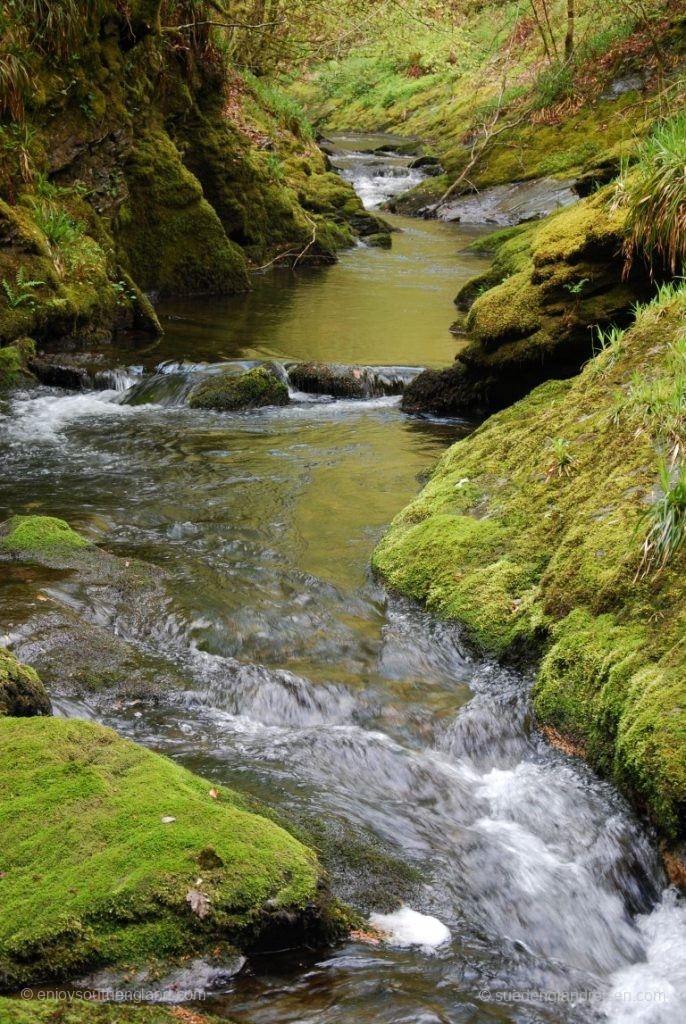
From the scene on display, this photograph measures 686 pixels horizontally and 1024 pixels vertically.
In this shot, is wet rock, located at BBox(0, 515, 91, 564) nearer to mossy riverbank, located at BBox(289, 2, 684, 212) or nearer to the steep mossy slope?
mossy riverbank, located at BBox(289, 2, 684, 212)

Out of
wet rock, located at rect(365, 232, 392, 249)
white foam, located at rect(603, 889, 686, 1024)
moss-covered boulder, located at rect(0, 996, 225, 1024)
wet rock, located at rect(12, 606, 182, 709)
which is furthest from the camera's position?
wet rock, located at rect(365, 232, 392, 249)

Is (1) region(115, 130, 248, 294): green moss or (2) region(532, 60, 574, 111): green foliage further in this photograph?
(1) region(115, 130, 248, 294): green moss

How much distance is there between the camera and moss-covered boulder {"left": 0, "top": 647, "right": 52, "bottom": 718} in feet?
11.3

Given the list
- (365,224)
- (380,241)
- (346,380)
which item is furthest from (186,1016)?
(365,224)

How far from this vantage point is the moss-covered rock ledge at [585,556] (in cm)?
357

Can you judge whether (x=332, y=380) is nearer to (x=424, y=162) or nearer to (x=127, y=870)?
(x=127, y=870)

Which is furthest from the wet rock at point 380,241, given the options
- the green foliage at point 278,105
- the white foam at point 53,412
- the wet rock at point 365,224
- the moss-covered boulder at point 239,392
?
the white foam at point 53,412

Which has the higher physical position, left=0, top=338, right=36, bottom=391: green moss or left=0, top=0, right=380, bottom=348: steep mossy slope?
left=0, top=0, right=380, bottom=348: steep mossy slope

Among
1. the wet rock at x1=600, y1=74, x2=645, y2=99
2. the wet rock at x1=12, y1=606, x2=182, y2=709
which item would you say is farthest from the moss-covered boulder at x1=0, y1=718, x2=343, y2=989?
the wet rock at x1=600, y1=74, x2=645, y2=99

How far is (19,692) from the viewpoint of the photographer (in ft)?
11.5

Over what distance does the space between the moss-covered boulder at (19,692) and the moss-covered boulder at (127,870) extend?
0.45 meters

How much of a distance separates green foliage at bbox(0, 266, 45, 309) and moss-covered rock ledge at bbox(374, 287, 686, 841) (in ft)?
21.4

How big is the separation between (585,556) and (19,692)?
2.71 meters

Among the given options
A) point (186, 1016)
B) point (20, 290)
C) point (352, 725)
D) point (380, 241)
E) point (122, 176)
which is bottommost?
point (352, 725)
